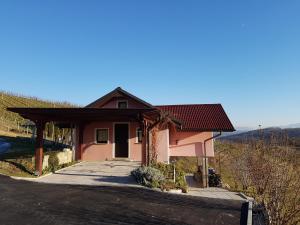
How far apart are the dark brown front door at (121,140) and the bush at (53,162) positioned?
4639 millimetres

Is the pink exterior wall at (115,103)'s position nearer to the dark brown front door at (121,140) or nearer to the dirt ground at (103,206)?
the dark brown front door at (121,140)

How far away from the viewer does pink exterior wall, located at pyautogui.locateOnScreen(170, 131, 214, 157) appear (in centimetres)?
2521

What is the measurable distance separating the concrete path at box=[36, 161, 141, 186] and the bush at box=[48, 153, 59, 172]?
49cm

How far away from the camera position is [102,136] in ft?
70.0

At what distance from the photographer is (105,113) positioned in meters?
15.8

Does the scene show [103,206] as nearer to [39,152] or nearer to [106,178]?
[106,178]

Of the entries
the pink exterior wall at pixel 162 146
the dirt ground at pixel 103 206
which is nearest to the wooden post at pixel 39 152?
the dirt ground at pixel 103 206

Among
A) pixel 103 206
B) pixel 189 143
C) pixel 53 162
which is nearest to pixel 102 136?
pixel 53 162

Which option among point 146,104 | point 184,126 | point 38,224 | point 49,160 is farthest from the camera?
point 184,126

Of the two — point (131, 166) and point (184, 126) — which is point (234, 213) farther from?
point (184, 126)

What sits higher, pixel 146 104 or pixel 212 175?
pixel 146 104

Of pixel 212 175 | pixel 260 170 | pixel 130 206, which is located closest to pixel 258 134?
pixel 260 170

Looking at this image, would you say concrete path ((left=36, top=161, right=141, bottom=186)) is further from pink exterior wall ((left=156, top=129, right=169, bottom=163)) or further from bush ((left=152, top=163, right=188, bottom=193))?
pink exterior wall ((left=156, top=129, right=169, bottom=163))

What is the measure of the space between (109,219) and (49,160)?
10.3 meters
